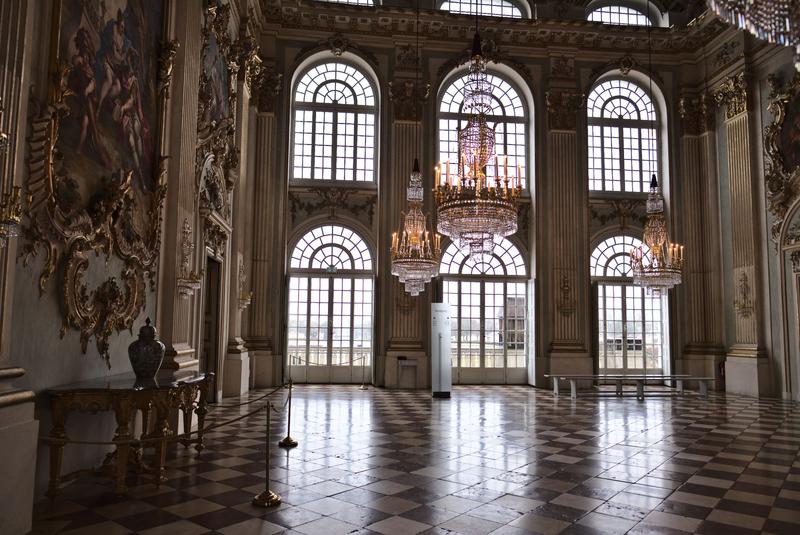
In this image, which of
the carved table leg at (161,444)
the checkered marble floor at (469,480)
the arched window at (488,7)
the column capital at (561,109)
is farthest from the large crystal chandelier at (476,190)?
the arched window at (488,7)

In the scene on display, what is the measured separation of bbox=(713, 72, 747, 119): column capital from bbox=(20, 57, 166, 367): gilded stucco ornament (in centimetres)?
1325

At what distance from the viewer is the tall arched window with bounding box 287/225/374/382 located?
1476cm

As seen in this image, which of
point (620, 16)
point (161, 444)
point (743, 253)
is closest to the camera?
point (161, 444)

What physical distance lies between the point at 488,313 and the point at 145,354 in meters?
10.8

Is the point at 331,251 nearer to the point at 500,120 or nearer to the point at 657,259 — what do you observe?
the point at 500,120

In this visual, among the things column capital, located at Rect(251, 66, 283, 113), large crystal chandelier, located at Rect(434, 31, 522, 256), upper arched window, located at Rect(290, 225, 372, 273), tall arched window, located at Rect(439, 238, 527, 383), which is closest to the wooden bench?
tall arched window, located at Rect(439, 238, 527, 383)

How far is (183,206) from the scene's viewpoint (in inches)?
311

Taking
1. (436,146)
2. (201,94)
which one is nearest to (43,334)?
(201,94)

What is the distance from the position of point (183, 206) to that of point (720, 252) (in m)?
13.0

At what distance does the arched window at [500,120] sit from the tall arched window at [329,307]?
3584mm

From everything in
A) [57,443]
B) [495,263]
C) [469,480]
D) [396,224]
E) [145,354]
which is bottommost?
[469,480]

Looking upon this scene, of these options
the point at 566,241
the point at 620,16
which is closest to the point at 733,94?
the point at 620,16

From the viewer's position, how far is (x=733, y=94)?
14469 millimetres

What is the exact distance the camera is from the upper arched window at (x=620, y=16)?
16.6 m
